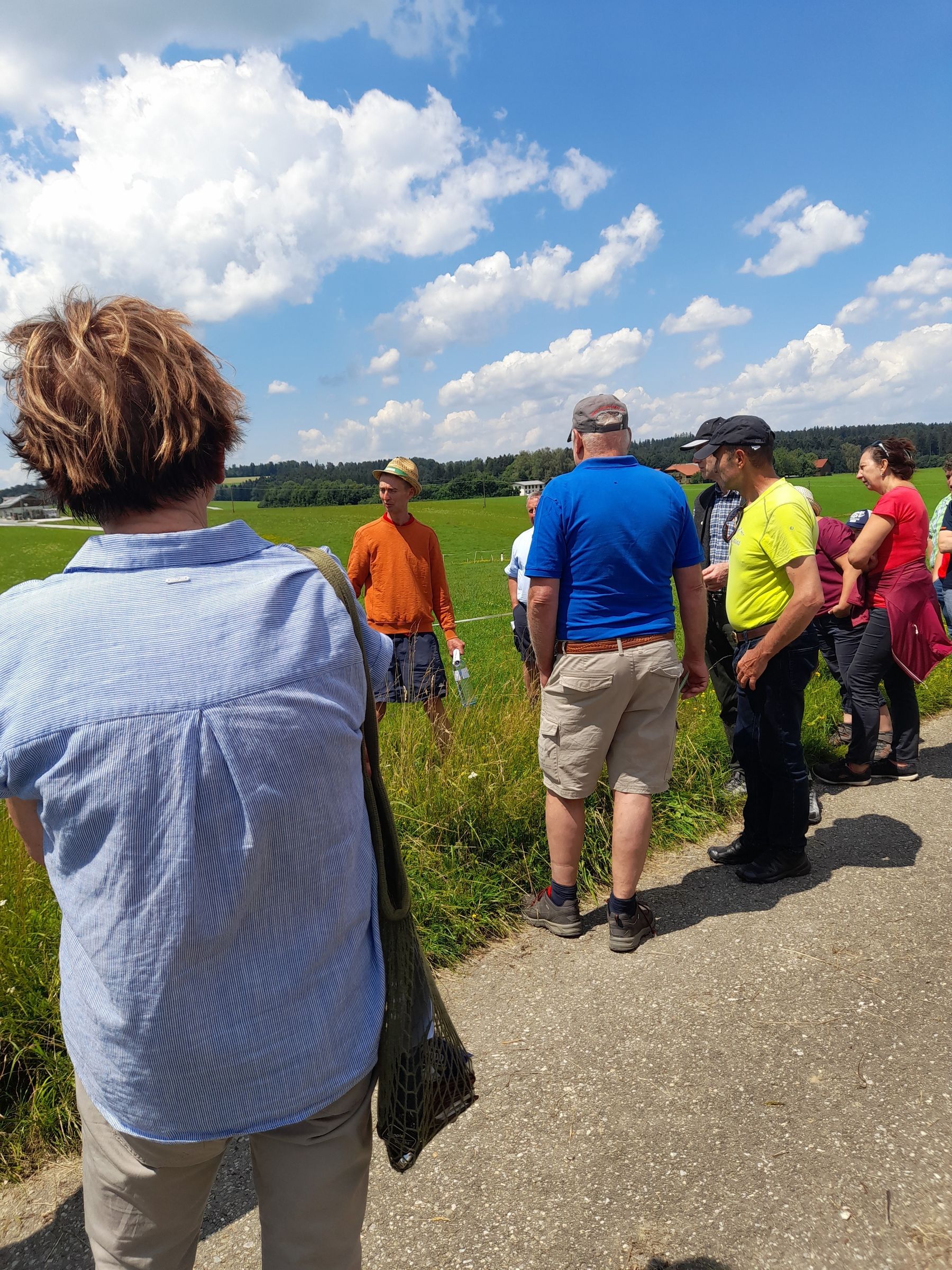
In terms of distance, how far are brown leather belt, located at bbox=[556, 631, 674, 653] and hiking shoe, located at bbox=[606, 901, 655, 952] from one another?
1165mm

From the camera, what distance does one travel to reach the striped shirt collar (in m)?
1.13

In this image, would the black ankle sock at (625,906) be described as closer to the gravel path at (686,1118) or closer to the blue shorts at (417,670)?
the gravel path at (686,1118)

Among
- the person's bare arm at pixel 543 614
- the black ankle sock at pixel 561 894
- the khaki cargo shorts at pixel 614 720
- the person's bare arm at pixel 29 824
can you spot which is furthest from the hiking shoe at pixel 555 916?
the person's bare arm at pixel 29 824

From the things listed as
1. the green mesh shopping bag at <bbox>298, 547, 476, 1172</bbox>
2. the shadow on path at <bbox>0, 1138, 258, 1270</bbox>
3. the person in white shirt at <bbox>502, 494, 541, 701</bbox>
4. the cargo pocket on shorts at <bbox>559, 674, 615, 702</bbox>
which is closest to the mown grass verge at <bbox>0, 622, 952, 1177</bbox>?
the shadow on path at <bbox>0, 1138, 258, 1270</bbox>

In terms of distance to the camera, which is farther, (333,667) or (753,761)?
(753,761)

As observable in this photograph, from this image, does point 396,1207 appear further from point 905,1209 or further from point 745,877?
point 745,877

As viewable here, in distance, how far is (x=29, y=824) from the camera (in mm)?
1227

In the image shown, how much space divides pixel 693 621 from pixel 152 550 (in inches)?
117

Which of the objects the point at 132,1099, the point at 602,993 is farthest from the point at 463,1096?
the point at 602,993

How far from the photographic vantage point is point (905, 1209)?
221 centimetres

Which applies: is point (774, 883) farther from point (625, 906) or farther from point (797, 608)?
point (797, 608)

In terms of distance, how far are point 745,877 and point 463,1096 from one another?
116 inches

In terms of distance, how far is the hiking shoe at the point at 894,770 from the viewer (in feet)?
18.2

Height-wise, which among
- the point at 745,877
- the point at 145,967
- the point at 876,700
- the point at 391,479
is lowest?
the point at 745,877
